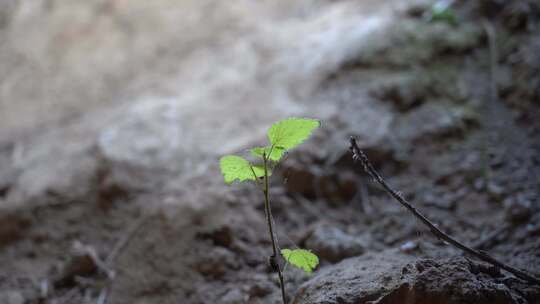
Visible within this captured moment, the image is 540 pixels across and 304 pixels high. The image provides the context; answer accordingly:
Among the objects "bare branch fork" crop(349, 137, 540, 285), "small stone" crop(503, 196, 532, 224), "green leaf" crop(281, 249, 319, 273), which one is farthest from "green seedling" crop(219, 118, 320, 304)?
"small stone" crop(503, 196, 532, 224)

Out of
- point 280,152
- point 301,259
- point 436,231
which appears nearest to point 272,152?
point 280,152

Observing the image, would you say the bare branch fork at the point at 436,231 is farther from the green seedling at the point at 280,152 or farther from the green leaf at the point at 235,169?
the green leaf at the point at 235,169

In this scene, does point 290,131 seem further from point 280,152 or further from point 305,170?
point 305,170

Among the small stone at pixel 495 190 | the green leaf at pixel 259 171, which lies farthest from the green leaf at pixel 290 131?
the small stone at pixel 495 190

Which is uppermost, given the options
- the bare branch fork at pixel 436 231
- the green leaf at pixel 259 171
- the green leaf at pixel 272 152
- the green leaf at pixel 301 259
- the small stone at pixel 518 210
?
the small stone at pixel 518 210

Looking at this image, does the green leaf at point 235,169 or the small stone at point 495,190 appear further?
the small stone at point 495,190

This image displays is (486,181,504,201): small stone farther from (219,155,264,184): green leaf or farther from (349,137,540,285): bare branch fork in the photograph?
(219,155,264,184): green leaf
